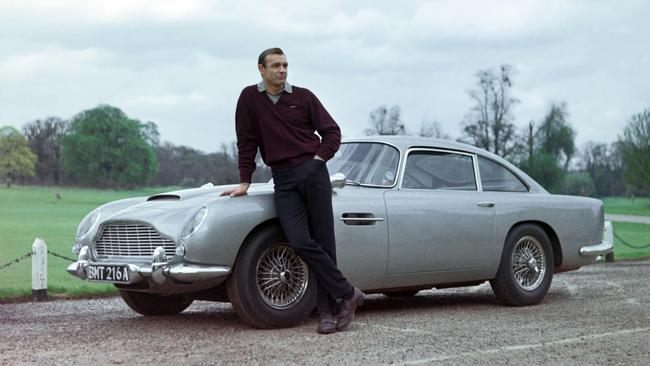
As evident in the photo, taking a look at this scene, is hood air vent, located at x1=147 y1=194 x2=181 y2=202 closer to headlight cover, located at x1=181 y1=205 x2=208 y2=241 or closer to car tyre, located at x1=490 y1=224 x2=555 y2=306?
headlight cover, located at x1=181 y1=205 x2=208 y2=241

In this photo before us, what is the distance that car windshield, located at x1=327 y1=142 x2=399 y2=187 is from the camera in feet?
25.6

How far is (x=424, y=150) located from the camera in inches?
328

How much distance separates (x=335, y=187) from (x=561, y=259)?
126 inches

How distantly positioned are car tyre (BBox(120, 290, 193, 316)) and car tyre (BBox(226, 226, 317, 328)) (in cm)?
115

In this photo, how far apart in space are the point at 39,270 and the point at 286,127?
5.05 metres

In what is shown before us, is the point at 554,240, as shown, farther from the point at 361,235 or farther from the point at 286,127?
the point at 286,127

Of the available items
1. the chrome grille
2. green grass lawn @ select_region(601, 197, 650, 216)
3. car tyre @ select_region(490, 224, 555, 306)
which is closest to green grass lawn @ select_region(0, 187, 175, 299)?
the chrome grille

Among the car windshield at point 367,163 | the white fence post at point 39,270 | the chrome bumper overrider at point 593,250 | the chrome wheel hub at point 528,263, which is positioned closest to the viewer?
the car windshield at point 367,163

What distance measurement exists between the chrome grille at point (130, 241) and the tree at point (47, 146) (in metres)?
18.8

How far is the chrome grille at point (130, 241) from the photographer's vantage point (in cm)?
660

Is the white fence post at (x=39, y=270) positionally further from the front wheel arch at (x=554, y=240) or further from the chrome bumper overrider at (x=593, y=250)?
the chrome bumper overrider at (x=593, y=250)

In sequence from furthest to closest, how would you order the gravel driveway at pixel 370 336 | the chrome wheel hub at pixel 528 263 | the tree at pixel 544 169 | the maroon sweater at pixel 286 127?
the tree at pixel 544 169
the chrome wheel hub at pixel 528 263
the maroon sweater at pixel 286 127
the gravel driveway at pixel 370 336

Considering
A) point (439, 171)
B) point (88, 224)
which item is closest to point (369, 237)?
point (439, 171)

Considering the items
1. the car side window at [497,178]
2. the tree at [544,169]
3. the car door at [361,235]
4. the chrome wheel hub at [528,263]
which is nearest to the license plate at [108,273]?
the car door at [361,235]
